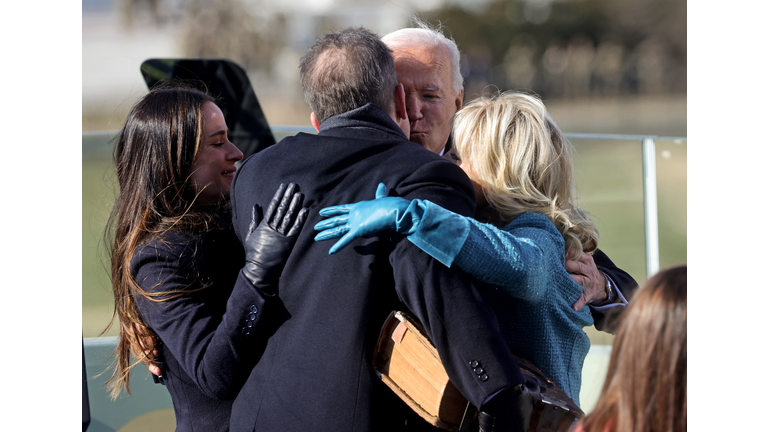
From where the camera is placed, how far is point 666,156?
3.94 metres

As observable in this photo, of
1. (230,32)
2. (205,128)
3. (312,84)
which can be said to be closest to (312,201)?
A: (312,84)

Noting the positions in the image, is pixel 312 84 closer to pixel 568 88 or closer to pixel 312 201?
pixel 312 201

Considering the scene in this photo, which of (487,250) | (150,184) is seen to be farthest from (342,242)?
(150,184)

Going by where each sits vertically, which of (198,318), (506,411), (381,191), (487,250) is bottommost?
(506,411)

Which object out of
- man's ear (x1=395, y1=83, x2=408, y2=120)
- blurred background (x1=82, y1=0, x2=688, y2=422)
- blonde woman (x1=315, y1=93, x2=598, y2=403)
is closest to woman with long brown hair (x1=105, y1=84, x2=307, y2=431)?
blonde woman (x1=315, y1=93, x2=598, y2=403)

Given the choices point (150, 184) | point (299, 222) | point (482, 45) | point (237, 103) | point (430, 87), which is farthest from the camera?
point (482, 45)

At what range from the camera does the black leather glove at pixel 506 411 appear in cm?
135

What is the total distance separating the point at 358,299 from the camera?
55.5 inches

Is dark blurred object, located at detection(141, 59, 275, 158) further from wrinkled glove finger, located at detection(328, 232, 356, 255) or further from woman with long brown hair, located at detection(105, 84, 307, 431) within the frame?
wrinkled glove finger, located at detection(328, 232, 356, 255)

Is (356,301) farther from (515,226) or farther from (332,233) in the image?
(515,226)

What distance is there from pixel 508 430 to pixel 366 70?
34.4 inches

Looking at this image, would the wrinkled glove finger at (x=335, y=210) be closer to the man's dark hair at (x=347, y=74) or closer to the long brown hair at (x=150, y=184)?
the man's dark hair at (x=347, y=74)

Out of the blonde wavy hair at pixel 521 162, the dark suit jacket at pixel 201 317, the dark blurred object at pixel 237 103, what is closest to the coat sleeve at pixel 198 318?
the dark suit jacket at pixel 201 317

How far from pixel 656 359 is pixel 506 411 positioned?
0.35 metres
